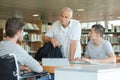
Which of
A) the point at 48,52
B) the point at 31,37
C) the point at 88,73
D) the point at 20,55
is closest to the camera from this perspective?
the point at 88,73

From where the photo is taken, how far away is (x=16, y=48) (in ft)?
7.73

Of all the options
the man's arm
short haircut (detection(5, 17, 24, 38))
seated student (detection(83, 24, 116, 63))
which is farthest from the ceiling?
short haircut (detection(5, 17, 24, 38))

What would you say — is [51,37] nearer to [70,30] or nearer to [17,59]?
[70,30]

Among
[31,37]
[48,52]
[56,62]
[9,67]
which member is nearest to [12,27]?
[9,67]

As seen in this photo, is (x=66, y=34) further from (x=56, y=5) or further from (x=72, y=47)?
(x=56, y=5)

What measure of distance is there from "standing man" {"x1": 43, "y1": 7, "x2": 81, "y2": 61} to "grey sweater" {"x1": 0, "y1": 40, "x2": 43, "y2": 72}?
831mm

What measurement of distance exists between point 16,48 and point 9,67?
0.22 metres

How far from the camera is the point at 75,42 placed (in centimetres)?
322

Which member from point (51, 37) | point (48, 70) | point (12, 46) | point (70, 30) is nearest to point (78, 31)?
point (70, 30)

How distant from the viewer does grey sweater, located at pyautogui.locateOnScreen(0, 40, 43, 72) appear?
232 centimetres

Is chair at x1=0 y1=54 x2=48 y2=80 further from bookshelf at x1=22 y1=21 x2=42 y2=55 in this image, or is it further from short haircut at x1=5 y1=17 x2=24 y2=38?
bookshelf at x1=22 y1=21 x2=42 y2=55

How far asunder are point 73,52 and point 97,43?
0.69 meters

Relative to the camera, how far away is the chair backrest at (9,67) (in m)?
2.17

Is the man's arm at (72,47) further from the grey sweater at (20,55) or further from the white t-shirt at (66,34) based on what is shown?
the grey sweater at (20,55)
